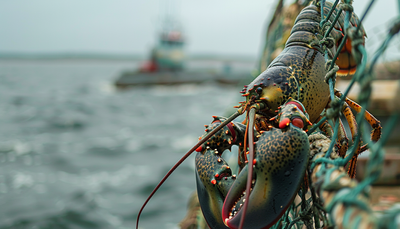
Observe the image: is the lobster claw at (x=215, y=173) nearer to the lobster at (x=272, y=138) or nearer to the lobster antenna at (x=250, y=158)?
the lobster at (x=272, y=138)

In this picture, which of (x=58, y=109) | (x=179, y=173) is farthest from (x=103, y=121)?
(x=179, y=173)

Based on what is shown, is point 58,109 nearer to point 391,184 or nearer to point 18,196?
point 18,196

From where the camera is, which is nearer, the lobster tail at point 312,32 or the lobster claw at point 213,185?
the lobster claw at point 213,185

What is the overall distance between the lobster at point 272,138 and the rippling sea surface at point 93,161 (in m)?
2.58

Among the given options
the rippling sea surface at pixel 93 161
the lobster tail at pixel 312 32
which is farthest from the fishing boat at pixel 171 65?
the lobster tail at pixel 312 32

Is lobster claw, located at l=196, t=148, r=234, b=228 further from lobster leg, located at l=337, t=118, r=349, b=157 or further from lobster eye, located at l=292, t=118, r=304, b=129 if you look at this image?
lobster leg, located at l=337, t=118, r=349, b=157

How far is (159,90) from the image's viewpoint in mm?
27109

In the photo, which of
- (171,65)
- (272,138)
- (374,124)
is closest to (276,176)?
(272,138)

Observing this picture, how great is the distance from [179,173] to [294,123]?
309 inches

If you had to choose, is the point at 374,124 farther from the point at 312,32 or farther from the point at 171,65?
the point at 171,65

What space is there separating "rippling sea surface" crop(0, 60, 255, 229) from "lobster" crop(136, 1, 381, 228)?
2.58m

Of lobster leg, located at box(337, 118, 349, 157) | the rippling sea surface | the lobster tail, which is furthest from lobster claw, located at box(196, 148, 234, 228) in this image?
the rippling sea surface

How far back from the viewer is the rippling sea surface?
6293mm

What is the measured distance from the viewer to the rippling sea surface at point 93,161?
248 inches
